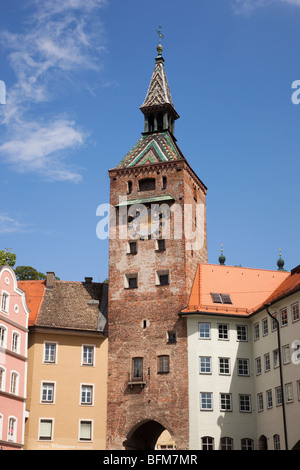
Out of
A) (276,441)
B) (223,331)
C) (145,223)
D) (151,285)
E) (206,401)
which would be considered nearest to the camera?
(276,441)

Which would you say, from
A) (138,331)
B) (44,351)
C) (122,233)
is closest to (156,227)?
(122,233)

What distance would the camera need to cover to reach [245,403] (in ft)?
180

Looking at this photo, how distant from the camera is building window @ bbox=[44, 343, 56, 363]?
5526 centimetres

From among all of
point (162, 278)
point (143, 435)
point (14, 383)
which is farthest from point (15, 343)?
point (143, 435)

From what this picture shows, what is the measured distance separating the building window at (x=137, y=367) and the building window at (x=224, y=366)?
6157 mm

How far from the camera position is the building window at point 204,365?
180 ft

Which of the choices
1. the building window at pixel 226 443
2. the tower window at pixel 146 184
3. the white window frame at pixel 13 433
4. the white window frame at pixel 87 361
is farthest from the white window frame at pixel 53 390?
the tower window at pixel 146 184

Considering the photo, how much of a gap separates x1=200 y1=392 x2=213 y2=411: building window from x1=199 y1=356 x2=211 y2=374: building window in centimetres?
164

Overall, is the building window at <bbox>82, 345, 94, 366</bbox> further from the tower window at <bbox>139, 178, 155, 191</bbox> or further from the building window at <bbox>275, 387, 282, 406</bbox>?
the tower window at <bbox>139, 178, 155, 191</bbox>

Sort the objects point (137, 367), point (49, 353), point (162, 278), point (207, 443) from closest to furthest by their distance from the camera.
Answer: point (207, 443)
point (49, 353)
point (137, 367)
point (162, 278)

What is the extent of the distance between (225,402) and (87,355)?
11.2m

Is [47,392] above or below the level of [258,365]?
below

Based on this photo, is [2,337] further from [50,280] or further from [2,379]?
[50,280]

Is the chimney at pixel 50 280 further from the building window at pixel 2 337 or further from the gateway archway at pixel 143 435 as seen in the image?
the gateway archway at pixel 143 435
